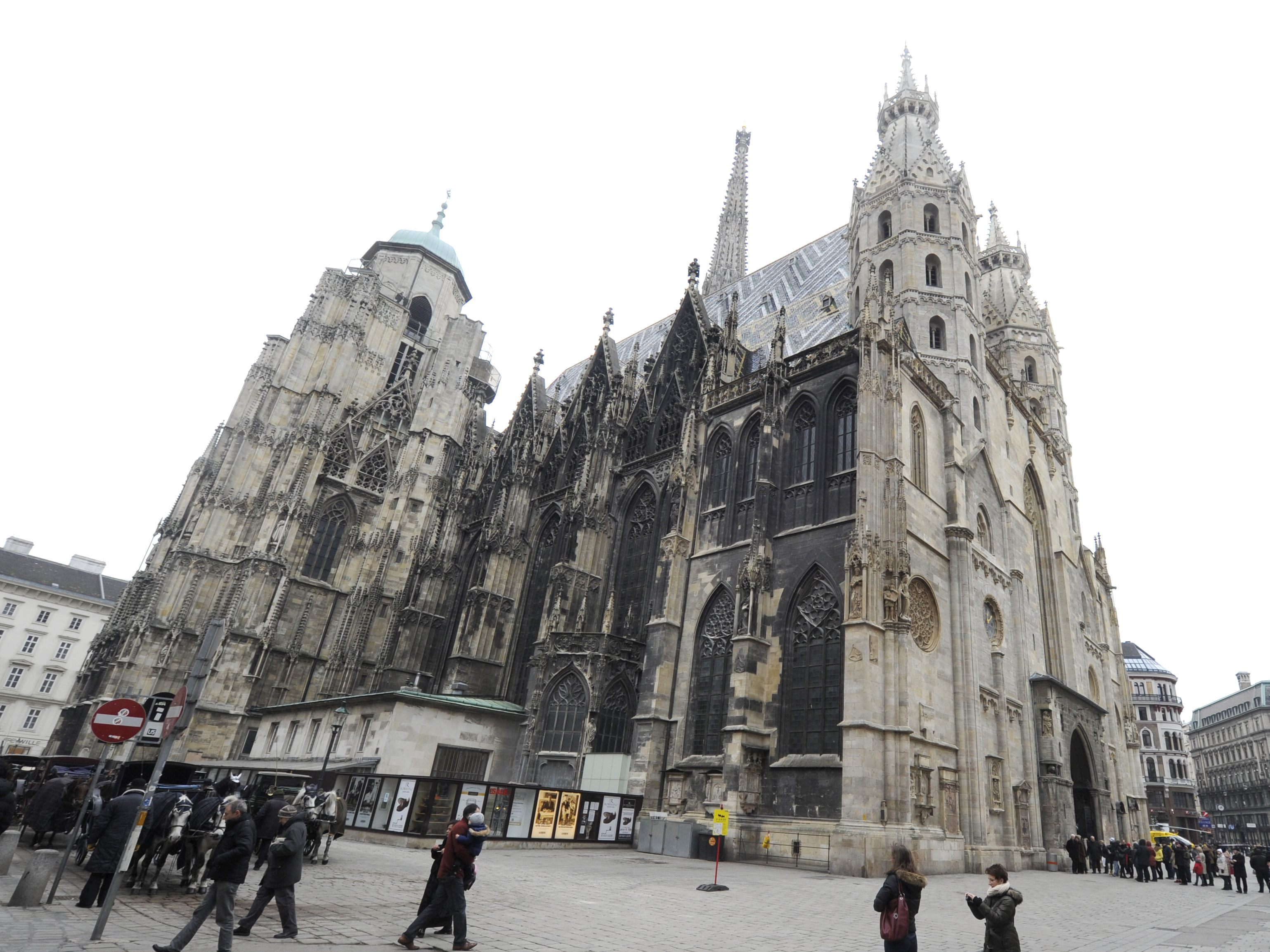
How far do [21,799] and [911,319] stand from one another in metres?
33.5

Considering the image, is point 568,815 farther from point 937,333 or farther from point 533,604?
point 937,333

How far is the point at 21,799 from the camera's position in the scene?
19422 mm

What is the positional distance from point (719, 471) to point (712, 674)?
8.23 meters

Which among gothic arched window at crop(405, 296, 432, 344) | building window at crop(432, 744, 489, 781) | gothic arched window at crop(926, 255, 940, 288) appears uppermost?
gothic arched window at crop(405, 296, 432, 344)

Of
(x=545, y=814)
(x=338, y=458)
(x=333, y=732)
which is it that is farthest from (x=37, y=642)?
(x=545, y=814)

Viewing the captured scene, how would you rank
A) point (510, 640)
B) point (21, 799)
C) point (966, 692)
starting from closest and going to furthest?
point (21, 799) → point (966, 692) → point (510, 640)

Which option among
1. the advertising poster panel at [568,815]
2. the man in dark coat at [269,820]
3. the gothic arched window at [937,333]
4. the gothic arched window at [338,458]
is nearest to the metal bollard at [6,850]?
the man in dark coat at [269,820]

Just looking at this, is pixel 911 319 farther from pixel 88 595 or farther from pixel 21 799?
pixel 88 595

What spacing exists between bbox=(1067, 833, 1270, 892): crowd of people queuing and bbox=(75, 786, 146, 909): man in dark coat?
89.5 ft

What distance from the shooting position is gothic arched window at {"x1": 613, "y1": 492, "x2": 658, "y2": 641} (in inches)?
1205

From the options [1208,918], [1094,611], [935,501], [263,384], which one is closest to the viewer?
[1208,918]

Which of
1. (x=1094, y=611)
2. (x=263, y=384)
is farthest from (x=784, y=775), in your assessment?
(x=263, y=384)

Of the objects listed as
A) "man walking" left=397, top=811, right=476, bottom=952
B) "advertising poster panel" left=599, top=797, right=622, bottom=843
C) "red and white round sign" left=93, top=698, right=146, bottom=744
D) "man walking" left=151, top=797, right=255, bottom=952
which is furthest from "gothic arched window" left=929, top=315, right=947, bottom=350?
"man walking" left=151, top=797, right=255, bottom=952

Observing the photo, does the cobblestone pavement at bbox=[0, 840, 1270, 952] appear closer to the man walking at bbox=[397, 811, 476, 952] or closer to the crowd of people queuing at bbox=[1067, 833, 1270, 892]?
the man walking at bbox=[397, 811, 476, 952]
